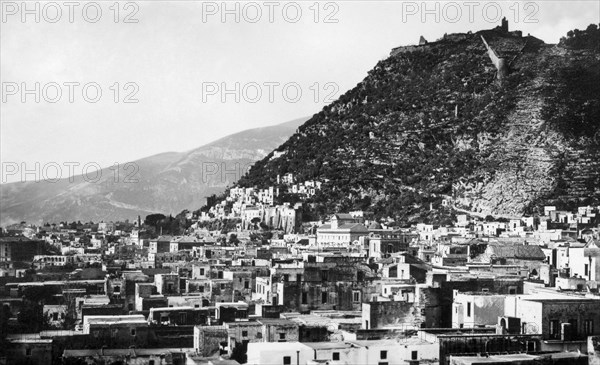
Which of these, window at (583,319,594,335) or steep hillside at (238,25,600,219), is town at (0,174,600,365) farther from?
steep hillside at (238,25,600,219)

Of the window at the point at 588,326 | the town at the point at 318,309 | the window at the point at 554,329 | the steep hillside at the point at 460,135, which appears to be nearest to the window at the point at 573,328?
the town at the point at 318,309

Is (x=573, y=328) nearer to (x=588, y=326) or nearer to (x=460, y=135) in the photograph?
(x=588, y=326)

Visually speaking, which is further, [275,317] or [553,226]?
[553,226]

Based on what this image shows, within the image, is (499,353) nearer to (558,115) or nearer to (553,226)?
(553,226)

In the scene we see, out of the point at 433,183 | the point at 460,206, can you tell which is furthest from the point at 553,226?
the point at 433,183

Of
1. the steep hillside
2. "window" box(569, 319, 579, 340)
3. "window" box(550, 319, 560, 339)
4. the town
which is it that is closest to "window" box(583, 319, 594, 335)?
the town

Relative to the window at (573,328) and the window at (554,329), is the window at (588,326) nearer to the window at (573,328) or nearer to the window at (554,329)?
the window at (573,328)
